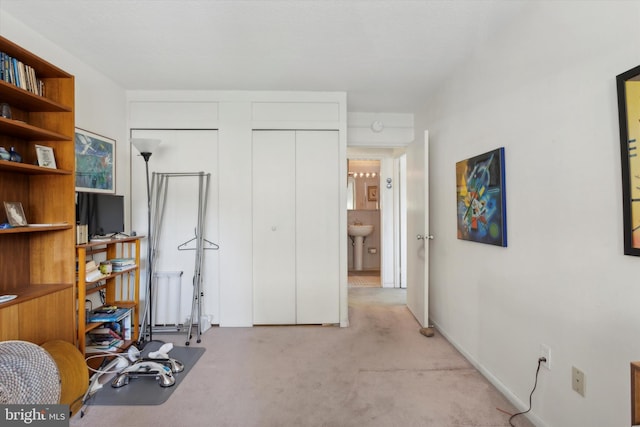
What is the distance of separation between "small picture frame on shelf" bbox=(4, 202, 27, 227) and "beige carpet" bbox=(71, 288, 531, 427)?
1237mm

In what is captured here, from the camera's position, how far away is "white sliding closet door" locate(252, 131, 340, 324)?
3.28 meters

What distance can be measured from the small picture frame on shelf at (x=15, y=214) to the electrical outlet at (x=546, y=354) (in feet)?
10.4

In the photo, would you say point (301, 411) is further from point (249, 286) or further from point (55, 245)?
point (55, 245)

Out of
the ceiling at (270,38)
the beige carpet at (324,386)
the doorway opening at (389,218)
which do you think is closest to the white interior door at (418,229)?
the beige carpet at (324,386)

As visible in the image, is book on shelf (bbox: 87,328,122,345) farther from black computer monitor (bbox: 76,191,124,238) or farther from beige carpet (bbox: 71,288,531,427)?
black computer monitor (bbox: 76,191,124,238)

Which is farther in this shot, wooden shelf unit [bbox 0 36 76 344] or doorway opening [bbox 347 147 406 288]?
doorway opening [bbox 347 147 406 288]

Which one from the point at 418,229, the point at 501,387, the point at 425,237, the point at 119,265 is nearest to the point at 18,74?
the point at 119,265

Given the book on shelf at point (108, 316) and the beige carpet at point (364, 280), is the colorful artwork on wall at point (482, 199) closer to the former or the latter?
the beige carpet at point (364, 280)

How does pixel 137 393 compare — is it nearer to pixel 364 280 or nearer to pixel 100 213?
pixel 100 213

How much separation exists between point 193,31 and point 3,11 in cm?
116

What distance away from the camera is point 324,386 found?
2.14 m

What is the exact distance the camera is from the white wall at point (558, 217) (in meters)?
1.27

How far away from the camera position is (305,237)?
330 centimetres

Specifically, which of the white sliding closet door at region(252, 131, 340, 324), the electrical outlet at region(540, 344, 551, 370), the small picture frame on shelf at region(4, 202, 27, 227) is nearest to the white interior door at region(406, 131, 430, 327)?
the white sliding closet door at region(252, 131, 340, 324)
